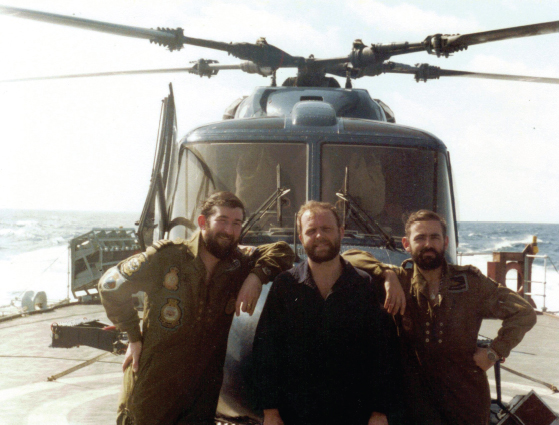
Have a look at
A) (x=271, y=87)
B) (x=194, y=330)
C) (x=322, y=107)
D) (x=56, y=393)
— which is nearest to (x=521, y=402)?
(x=194, y=330)

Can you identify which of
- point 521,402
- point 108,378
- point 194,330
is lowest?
point 108,378

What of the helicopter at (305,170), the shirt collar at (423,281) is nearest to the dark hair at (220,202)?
the shirt collar at (423,281)

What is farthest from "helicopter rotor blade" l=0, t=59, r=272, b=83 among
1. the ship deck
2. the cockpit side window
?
the ship deck

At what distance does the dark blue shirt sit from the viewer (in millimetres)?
2717

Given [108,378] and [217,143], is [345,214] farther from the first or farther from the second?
[108,378]

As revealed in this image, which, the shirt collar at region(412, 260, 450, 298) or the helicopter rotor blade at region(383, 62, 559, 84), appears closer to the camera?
the shirt collar at region(412, 260, 450, 298)

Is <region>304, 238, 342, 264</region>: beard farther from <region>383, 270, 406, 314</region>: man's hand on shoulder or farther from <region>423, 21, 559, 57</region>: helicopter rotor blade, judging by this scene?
<region>423, 21, 559, 57</region>: helicopter rotor blade

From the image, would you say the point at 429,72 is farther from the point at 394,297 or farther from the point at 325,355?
the point at 325,355

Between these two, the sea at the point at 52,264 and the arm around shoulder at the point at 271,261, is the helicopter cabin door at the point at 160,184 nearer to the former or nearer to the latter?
the arm around shoulder at the point at 271,261

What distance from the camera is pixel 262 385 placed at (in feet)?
8.95

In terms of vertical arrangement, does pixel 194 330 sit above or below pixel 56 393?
above

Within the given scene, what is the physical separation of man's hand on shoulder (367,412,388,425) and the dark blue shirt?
1.0 inches

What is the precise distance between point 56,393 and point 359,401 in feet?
15.3

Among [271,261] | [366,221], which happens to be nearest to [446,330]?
[271,261]
